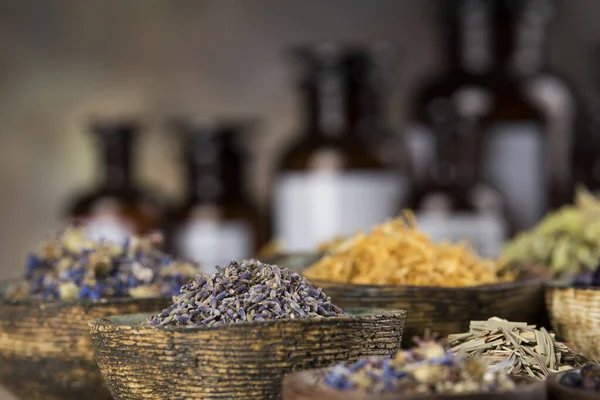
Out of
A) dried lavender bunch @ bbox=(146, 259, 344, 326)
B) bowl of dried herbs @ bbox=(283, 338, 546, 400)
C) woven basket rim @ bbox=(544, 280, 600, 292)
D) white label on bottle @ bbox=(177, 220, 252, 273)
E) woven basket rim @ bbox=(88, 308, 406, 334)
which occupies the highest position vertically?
dried lavender bunch @ bbox=(146, 259, 344, 326)

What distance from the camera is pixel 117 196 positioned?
2.44 metres

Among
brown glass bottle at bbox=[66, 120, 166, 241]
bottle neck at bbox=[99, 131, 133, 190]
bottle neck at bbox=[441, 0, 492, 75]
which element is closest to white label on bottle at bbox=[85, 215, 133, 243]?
brown glass bottle at bbox=[66, 120, 166, 241]

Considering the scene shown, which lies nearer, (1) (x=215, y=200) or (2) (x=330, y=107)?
(2) (x=330, y=107)

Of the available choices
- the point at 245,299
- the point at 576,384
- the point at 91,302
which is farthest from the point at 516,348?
the point at 91,302

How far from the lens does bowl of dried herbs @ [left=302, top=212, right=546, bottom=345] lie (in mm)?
1104

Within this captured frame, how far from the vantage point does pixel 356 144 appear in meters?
2.28

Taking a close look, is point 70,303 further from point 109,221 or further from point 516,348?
point 109,221

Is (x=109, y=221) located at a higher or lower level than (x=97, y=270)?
lower

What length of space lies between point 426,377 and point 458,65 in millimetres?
1924

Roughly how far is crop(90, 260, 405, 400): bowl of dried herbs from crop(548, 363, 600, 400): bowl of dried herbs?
0.15 meters

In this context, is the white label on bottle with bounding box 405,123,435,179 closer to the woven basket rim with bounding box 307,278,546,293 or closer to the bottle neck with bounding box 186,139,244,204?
the bottle neck with bounding box 186,139,244,204

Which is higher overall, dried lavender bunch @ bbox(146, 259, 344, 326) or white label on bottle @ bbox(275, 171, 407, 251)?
dried lavender bunch @ bbox(146, 259, 344, 326)

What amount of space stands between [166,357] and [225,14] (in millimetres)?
2354

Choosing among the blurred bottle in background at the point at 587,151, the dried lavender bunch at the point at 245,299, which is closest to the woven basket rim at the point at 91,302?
the dried lavender bunch at the point at 245,299
